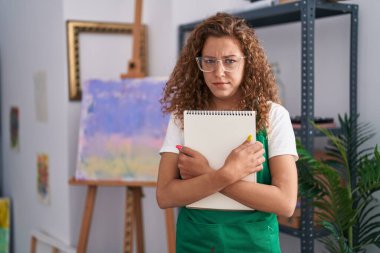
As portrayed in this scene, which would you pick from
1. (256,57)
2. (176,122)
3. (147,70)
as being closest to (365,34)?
(256,57)

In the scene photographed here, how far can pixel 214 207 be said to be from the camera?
1.18 meters

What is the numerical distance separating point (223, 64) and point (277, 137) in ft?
0.72

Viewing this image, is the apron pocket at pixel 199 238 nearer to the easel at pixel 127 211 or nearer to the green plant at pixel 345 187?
the green plant at pixel 345 187

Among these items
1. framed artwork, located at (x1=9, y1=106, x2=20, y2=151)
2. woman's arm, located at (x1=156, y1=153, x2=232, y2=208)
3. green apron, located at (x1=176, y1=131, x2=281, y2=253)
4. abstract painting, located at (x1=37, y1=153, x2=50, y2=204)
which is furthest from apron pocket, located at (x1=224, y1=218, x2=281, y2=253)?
framed artwork, located at (x1=9, y1=106, x2=20, y2=151)

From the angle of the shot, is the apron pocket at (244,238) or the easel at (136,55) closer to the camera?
the apron pocket at (244,238)

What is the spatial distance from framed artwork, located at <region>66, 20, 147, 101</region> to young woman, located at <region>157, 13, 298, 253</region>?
1.69m

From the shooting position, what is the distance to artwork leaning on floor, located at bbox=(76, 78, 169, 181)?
8.07 ft

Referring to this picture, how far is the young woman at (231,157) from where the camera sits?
44.6 inches

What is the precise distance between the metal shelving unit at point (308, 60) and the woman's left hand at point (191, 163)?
88 cm

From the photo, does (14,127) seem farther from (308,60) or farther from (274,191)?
(274,191)

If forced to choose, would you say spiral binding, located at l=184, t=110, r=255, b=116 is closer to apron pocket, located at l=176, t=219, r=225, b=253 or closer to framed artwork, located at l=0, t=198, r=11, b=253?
apron pocket, located at l=176, t=219, r=225, b=253

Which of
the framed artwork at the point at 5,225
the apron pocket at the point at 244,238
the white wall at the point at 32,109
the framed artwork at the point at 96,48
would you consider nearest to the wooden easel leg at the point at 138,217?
the white wall at the point at 32,109

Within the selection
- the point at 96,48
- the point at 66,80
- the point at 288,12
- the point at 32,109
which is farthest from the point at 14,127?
the point at 288,12

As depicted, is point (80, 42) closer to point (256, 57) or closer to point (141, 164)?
point (141, 164)
